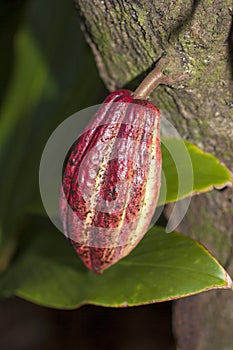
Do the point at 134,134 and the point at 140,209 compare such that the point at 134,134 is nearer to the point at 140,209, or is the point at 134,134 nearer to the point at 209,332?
the point at 140,209

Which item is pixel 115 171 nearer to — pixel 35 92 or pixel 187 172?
pixel 187 172

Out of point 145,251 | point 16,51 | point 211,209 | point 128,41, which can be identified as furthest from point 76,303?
point 16,51

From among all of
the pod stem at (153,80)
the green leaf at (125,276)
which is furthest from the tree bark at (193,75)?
the green leaf at (125,276)

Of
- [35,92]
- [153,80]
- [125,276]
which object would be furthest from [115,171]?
A: [35,92]

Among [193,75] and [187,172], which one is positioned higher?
[193,75]

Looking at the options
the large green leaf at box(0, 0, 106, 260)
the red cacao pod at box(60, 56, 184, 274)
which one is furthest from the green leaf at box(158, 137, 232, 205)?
the large green leaf at box(0, 0, 106, 260)
